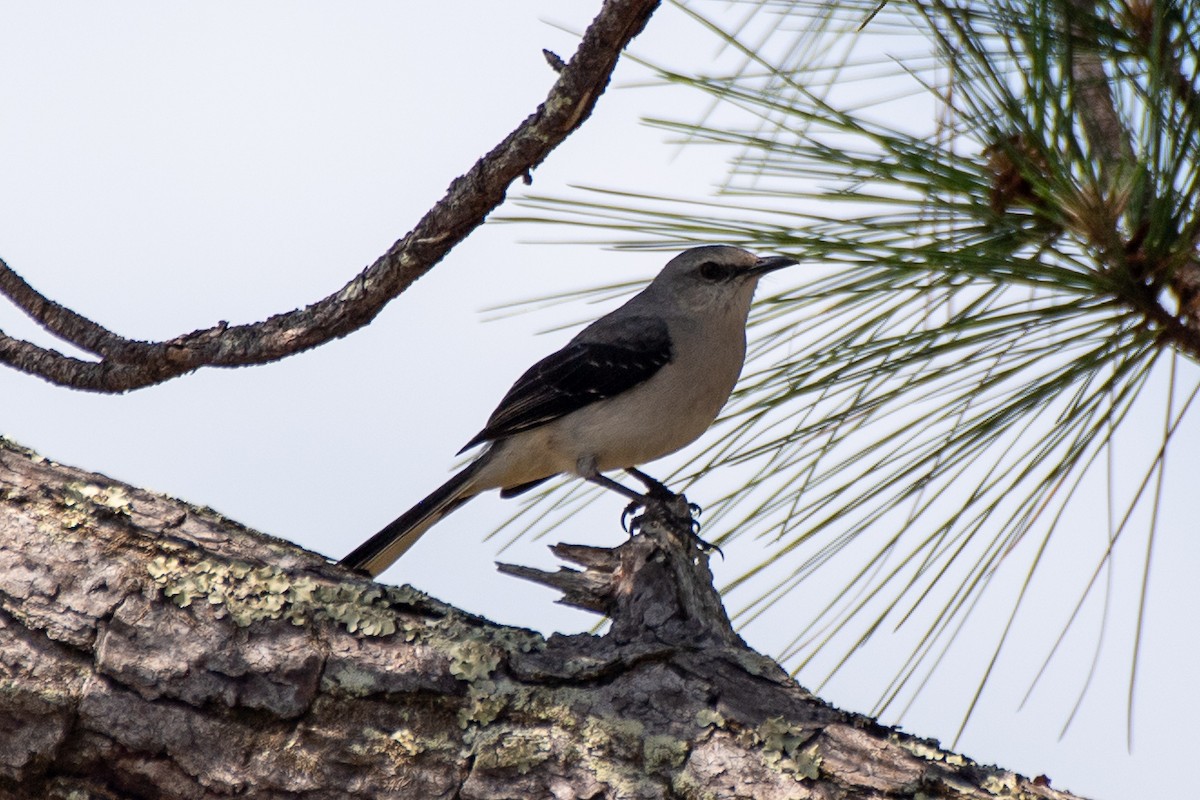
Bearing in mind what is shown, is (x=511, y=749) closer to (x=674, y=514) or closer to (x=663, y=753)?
(x=663, y=753)

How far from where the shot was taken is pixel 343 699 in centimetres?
243

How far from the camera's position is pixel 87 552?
255cm

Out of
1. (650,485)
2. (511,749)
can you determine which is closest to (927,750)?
(511,749)

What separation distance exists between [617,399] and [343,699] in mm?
2155

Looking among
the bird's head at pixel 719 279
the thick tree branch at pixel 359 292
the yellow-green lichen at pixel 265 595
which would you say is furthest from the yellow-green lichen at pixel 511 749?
the bird's head at pixel 719 279

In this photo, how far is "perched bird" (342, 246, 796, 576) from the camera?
4246mm

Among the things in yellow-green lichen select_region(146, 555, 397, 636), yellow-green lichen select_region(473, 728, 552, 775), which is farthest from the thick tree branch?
yellow-green lichen select_region(473, 728, 552, 775)

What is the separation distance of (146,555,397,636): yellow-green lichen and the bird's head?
7.84 ft

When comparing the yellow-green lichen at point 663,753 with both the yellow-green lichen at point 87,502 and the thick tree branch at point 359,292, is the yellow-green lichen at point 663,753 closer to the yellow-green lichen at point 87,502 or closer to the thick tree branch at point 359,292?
the thick tree branch at point 359,292

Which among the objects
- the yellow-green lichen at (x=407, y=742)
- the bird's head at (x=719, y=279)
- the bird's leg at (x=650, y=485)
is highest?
the bird's head at (x=719, y=279)

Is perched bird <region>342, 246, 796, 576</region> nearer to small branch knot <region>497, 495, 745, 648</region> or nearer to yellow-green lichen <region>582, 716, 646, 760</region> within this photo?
small branch knot <region>497, 495, 745, 648</region>

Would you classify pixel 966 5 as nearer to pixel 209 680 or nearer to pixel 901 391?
pixel 901 391

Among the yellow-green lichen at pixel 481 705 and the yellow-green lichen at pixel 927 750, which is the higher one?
the yellow-green lichen at pixel 927 750

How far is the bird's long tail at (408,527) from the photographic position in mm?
4031
